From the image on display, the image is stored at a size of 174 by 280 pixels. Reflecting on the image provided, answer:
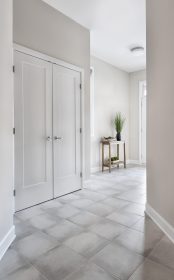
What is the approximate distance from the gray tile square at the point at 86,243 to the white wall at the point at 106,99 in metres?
3.10

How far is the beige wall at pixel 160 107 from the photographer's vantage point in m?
1.93

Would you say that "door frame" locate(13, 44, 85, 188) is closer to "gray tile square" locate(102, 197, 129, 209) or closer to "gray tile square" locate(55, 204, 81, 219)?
"gray tile square" locate(102, 197, 129, 209)

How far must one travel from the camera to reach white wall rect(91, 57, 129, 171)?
16.9ft

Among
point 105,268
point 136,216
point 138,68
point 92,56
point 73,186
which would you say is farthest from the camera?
point 138,68

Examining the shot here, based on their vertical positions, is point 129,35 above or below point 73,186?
above

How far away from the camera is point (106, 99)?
550 centimetres

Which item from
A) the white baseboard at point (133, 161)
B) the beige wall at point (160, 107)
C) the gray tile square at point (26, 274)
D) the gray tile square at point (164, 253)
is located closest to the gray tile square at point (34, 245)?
the gray tile square at point (26, 274)

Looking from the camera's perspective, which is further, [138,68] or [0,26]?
[138,68]

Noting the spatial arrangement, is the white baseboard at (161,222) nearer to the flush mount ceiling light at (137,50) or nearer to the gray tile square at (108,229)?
the gray tile square at (108,229)

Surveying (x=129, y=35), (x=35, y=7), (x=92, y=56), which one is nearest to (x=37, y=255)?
(x=35, y=7)

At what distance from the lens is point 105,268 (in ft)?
4.93

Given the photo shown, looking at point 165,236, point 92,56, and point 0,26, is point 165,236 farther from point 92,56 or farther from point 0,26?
point 92,56

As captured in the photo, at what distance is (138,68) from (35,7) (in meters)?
3.94

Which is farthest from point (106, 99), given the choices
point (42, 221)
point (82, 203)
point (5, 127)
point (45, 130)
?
point (5, 127)
